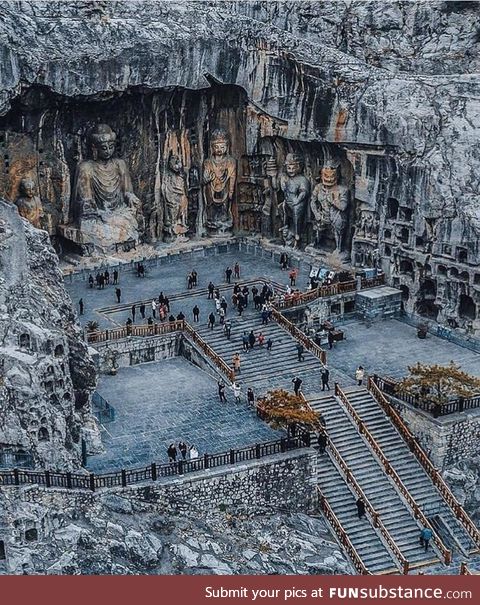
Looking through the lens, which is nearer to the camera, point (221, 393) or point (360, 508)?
point (360, 508)

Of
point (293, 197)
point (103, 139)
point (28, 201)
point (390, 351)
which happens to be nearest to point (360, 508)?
point (390, 351)

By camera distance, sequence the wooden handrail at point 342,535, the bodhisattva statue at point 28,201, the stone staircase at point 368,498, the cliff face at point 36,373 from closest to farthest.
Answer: the cliff face at point 36,373, the wooden handrail at point 342,535, the stone staircase at point 368,498, the bodhisattva statue at point 28,201

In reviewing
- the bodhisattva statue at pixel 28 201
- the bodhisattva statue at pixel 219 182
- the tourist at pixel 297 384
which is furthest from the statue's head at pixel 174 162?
the tourist at pixel 297 384

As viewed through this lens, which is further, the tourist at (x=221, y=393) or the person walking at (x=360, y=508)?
the tourist at (x=221, y=393)

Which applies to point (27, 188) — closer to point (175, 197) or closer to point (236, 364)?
point (175, 197)

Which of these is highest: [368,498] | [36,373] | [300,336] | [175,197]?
[175,197]

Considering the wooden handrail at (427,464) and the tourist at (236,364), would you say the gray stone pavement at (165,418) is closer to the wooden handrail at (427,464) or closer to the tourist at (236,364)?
the tourist at (236,364)

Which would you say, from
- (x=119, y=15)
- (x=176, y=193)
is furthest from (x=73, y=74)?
(x=176, y=193)

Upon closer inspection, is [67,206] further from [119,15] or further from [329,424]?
[329,424]
